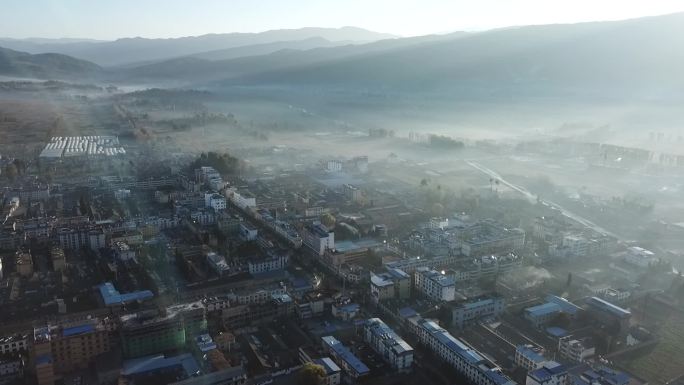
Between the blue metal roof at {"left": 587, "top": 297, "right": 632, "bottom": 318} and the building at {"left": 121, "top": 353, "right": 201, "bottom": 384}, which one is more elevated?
the blue metal roof at {"left": 587, "top": 297, "right": 632, "bottom": 318}

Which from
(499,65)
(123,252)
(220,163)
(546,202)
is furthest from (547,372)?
(499,65)

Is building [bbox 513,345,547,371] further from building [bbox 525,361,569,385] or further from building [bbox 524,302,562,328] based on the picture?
building [bbox 524,302,562,328]

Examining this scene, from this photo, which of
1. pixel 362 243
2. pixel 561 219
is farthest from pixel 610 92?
pixel 362 243

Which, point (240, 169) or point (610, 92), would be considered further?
point (610, 92)

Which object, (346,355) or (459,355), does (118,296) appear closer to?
(346,355)

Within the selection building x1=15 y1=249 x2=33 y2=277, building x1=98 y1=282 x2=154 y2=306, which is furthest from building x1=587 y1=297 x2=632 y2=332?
building x1=15 y1=249 x2=33 y2=277

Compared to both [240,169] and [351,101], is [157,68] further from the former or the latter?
[240,169]
